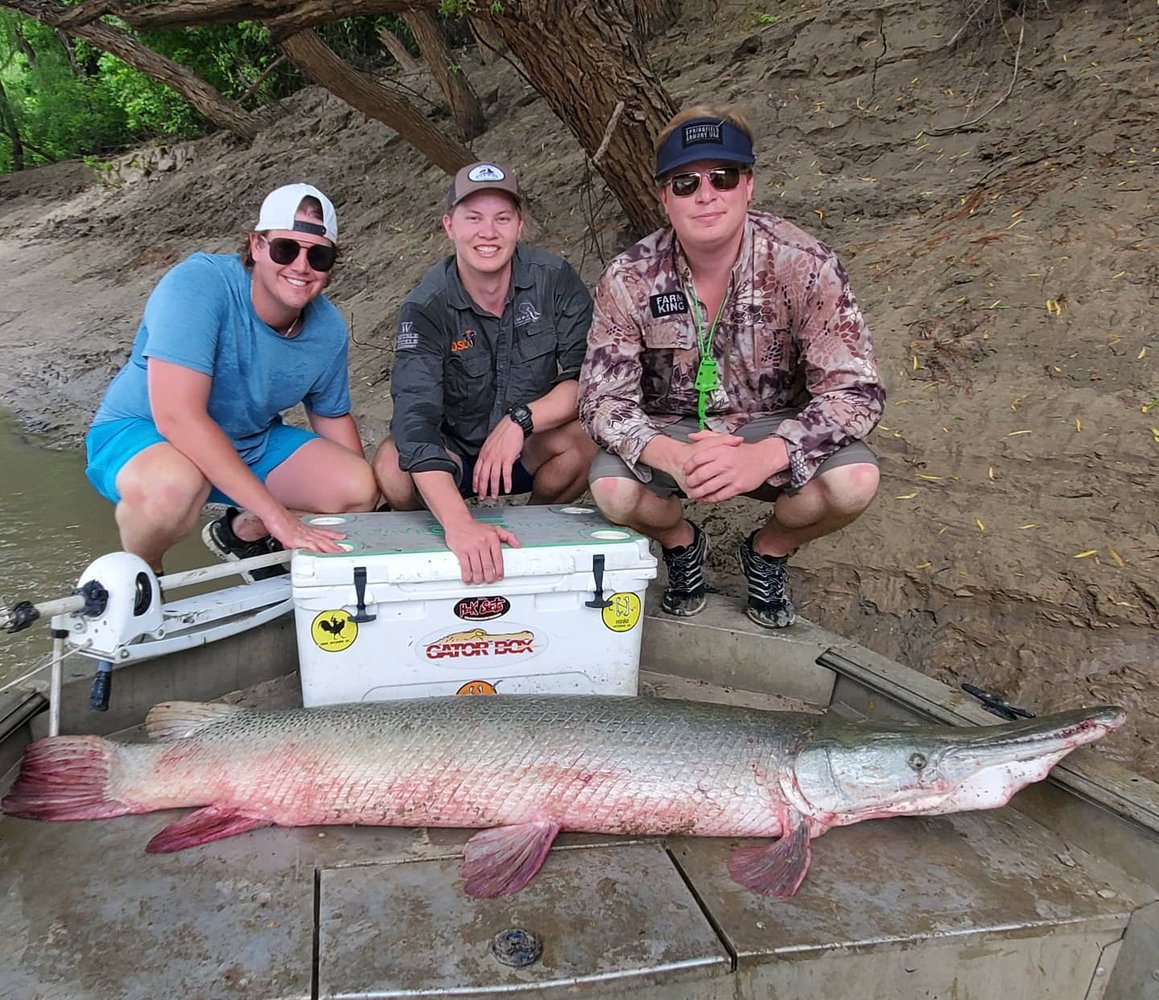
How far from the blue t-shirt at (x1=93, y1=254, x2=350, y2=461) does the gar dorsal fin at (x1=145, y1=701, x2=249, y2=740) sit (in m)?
1.18

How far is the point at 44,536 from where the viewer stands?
5660 millimetres

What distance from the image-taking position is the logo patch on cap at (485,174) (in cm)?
320

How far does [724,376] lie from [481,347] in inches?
37.4

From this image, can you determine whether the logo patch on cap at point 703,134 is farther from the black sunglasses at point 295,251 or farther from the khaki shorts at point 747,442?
the black sunglasses at point 295,251

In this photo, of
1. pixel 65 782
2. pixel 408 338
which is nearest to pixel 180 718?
pixel 65 782

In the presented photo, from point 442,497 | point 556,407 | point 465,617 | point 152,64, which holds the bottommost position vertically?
point 465,617

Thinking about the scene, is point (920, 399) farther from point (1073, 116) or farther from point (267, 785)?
point (267, 785)

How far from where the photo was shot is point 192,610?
287cm

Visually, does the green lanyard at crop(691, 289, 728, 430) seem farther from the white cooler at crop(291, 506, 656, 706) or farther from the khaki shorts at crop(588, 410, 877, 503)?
the white cooler at crop(291, 506, 656, 706)

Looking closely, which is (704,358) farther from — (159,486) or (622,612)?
(159,486)

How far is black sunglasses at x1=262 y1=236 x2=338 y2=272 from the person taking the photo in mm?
3154

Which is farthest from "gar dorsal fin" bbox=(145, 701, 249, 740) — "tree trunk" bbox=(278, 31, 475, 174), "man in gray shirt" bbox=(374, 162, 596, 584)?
"tree trunk" bbox=(278, 31, 475, 174)

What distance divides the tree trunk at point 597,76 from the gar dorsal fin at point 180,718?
3.83 metres

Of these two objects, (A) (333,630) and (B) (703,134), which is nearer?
(A) (333,630)
